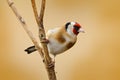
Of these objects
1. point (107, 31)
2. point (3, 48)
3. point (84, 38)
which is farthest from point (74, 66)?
point (3, 48)

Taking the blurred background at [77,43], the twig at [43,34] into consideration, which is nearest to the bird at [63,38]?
the twig at [43,34]

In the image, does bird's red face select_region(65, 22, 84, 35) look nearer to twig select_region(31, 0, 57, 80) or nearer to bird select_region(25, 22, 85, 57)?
bird select_region(25, 22, 85, 57)

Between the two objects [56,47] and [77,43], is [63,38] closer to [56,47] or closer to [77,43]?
[56,47]

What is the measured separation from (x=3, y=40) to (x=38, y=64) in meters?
0.25

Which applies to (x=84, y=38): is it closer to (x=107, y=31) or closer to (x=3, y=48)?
(x=107, y=31)

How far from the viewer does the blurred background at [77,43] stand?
1637mm

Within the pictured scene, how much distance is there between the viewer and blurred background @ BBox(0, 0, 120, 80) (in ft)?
5.37

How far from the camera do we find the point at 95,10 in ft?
5.39

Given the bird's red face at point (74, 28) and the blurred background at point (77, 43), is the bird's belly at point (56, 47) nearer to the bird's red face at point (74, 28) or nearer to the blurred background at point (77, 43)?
the bird's red face at point (74, 28)

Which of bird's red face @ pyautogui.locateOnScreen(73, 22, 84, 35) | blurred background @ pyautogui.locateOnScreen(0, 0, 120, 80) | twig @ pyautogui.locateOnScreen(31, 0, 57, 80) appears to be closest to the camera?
twig @ pyautogui.locateOnScreen(31, 0, 57, 80)

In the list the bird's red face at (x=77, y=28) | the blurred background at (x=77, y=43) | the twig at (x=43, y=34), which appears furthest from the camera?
the blurred background at (x=77, y=43)

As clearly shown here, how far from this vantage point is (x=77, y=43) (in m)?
1.66

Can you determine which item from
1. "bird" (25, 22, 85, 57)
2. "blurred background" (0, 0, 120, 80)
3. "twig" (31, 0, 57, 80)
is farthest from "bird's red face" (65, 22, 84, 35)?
"blurred background" (0, 0, 120, 80)

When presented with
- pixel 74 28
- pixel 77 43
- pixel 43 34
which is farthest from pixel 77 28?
pixel 77 43
